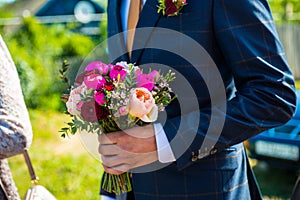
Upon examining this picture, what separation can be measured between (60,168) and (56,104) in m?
4.34

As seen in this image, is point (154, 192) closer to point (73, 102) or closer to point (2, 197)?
point (73, 102)

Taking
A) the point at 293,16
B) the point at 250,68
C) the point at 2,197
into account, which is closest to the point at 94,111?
the point at 250,68

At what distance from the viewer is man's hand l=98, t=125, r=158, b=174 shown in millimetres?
1824

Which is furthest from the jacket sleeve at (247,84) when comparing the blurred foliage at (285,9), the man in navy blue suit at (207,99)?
the blurred foliage at (285,9)

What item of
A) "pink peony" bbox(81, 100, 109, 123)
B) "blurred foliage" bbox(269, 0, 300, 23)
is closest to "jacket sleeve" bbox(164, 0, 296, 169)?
"pink peony" bbox(81, 100, 109, 123)

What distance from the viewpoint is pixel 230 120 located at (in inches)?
72.1

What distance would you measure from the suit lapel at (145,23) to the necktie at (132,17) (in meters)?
0.09

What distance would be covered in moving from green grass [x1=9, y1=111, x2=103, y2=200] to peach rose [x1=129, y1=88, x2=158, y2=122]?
13.3 feet

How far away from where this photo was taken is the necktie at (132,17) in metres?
2.15

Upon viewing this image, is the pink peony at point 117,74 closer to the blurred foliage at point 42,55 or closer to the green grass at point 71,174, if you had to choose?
the green grass at point 71,174

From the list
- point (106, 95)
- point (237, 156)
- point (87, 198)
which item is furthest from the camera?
point (87, 198)

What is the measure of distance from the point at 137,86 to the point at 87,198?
4.11 m

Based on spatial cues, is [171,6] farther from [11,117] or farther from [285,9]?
[285,9]

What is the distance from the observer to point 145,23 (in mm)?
2025
